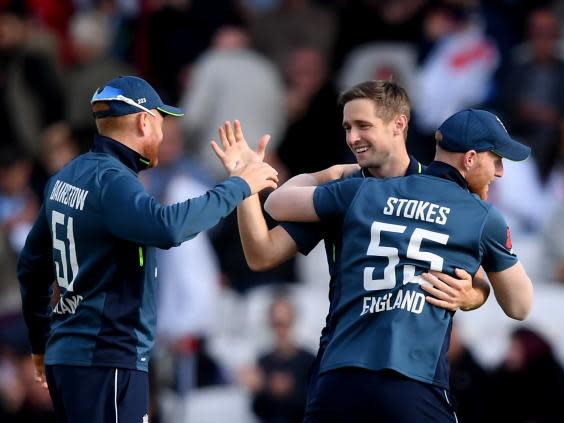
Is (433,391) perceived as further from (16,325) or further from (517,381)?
(16,325)

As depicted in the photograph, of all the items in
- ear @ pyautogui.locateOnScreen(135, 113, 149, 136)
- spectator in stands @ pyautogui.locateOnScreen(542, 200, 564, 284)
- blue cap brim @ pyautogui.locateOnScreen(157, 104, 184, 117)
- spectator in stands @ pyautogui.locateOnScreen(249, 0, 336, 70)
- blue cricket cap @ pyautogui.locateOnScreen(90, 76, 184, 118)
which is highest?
spectator in stands @ pyautogui.locateOnScreen(249, 0, 336, 70)

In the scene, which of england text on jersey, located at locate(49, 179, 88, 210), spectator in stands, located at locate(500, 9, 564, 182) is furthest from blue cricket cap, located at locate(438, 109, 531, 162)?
spectator in stands, located at locate(500, 9, 564, 182)

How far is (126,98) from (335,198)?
95cm

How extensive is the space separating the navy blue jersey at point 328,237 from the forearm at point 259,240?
37mm

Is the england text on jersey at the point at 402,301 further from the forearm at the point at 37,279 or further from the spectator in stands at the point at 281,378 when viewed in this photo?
the spectator in stands at the point at 281,378

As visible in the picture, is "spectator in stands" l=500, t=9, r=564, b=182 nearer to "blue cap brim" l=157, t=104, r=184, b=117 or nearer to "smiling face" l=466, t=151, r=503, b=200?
"smiling face" l=466, t=151, r=503, b=200

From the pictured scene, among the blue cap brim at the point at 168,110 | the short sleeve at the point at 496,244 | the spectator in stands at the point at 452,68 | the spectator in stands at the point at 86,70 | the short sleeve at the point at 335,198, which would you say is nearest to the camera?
the short sleeve at the point at 496,244

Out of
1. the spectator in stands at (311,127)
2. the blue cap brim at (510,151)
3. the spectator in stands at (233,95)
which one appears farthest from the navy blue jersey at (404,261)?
the spectator in stands at (233,95)

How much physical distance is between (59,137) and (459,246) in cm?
740

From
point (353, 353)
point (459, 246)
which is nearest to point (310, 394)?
point (353, 353)

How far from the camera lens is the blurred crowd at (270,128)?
1074 cm

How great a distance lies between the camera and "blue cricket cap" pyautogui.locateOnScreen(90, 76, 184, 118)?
5.82 m

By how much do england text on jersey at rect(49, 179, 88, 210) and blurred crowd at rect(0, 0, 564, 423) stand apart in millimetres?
4718

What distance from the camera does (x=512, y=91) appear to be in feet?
37.1
